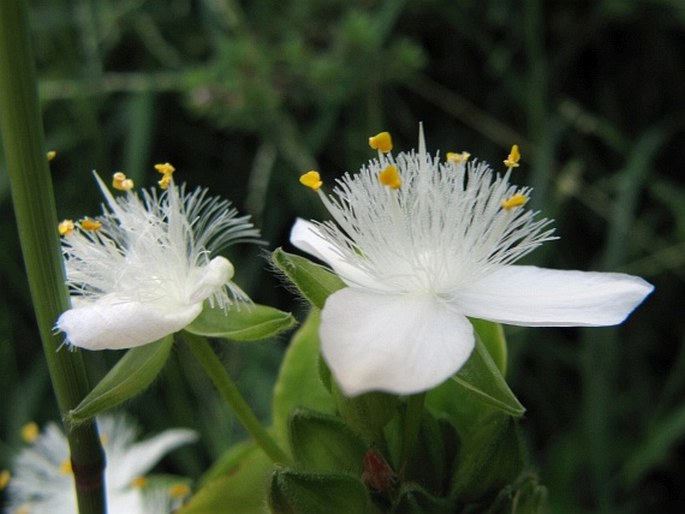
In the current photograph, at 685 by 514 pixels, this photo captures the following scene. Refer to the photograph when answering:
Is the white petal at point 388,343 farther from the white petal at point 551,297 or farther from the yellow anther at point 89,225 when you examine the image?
the yellow anther at point 89,225

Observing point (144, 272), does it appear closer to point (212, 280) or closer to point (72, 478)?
point (212, 280)

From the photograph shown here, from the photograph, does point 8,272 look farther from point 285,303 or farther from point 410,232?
point 410,232

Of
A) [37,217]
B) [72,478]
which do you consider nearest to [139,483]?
[72,478]

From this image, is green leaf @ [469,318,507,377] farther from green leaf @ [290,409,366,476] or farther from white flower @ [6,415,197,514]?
white flower @ [6,415,197,514]

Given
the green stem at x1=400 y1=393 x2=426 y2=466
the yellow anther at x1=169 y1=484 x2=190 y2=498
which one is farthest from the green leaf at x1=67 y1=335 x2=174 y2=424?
the yellow anther at x1=169 y1=484 x2=190 y2=498

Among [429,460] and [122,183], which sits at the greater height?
[122,183]

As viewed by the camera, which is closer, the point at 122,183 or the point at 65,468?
the point at 122,183

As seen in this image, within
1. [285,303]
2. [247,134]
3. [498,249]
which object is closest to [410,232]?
[498,249]

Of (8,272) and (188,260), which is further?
(8,272)
